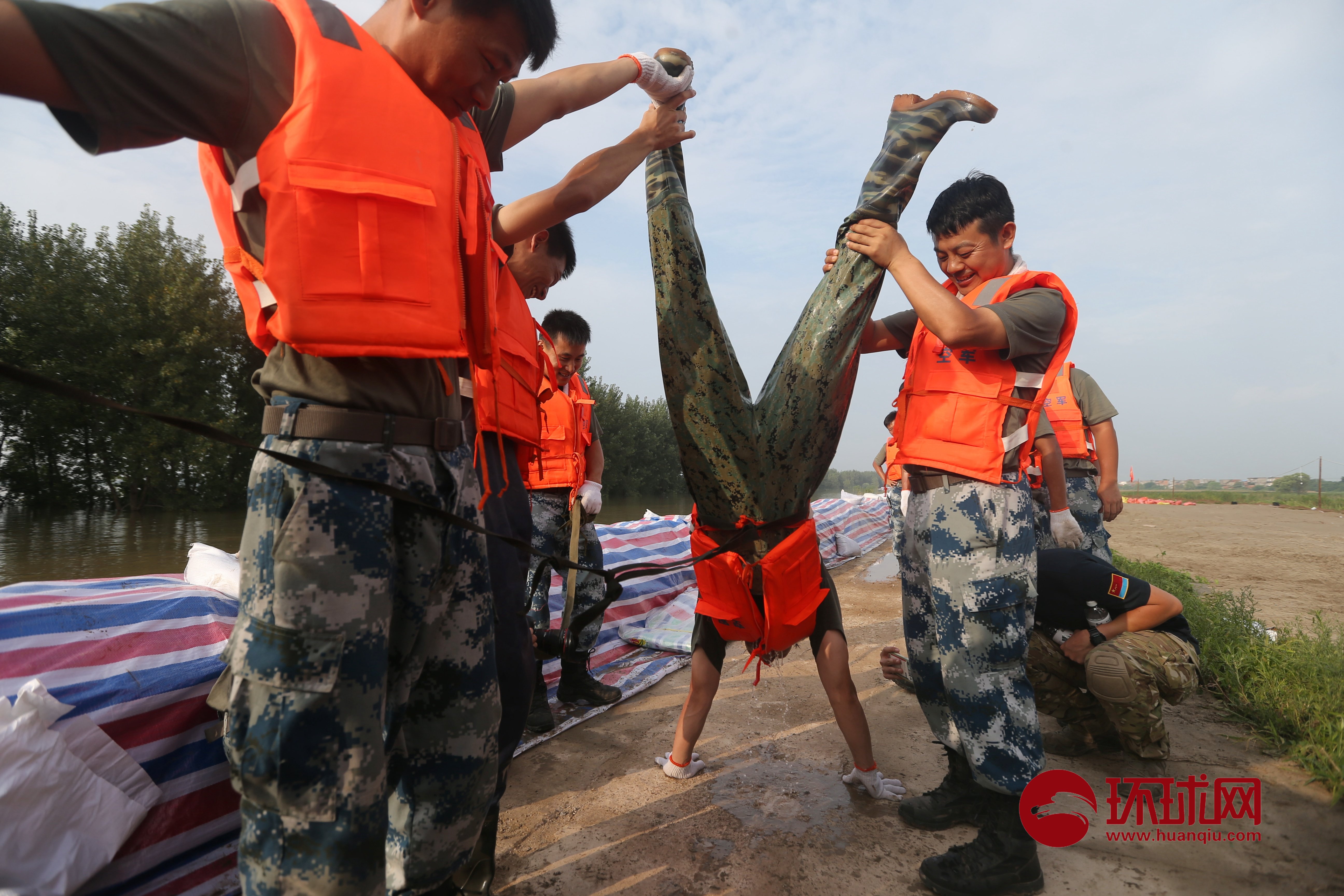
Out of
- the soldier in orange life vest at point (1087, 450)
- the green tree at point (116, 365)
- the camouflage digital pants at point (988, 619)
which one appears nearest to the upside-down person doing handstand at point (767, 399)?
the camouflage digital pants at point (988, 619)

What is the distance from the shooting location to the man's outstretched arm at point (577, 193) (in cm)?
183

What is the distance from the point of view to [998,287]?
2.54m

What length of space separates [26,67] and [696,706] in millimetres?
2931

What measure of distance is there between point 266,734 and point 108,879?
150cm

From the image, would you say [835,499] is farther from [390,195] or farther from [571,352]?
[390,195]

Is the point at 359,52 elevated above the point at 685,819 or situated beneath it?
elevated above

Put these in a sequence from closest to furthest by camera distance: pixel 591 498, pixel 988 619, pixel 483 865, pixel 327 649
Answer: pixel 327 649
pixel 483 865
pixel 988 619
pixel 591 498

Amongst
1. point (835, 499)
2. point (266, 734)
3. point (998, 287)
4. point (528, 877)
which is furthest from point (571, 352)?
point (835, 499)

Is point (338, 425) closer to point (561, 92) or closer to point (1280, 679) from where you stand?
point (561, 92)

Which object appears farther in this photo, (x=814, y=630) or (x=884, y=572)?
(x=884, y=572)

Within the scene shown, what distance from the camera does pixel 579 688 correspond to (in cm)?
404

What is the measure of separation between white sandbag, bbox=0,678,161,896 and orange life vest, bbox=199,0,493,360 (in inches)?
58.0

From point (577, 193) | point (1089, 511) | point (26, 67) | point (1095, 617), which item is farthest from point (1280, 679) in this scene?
point (26, 67)

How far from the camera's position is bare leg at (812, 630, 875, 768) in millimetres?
2732
